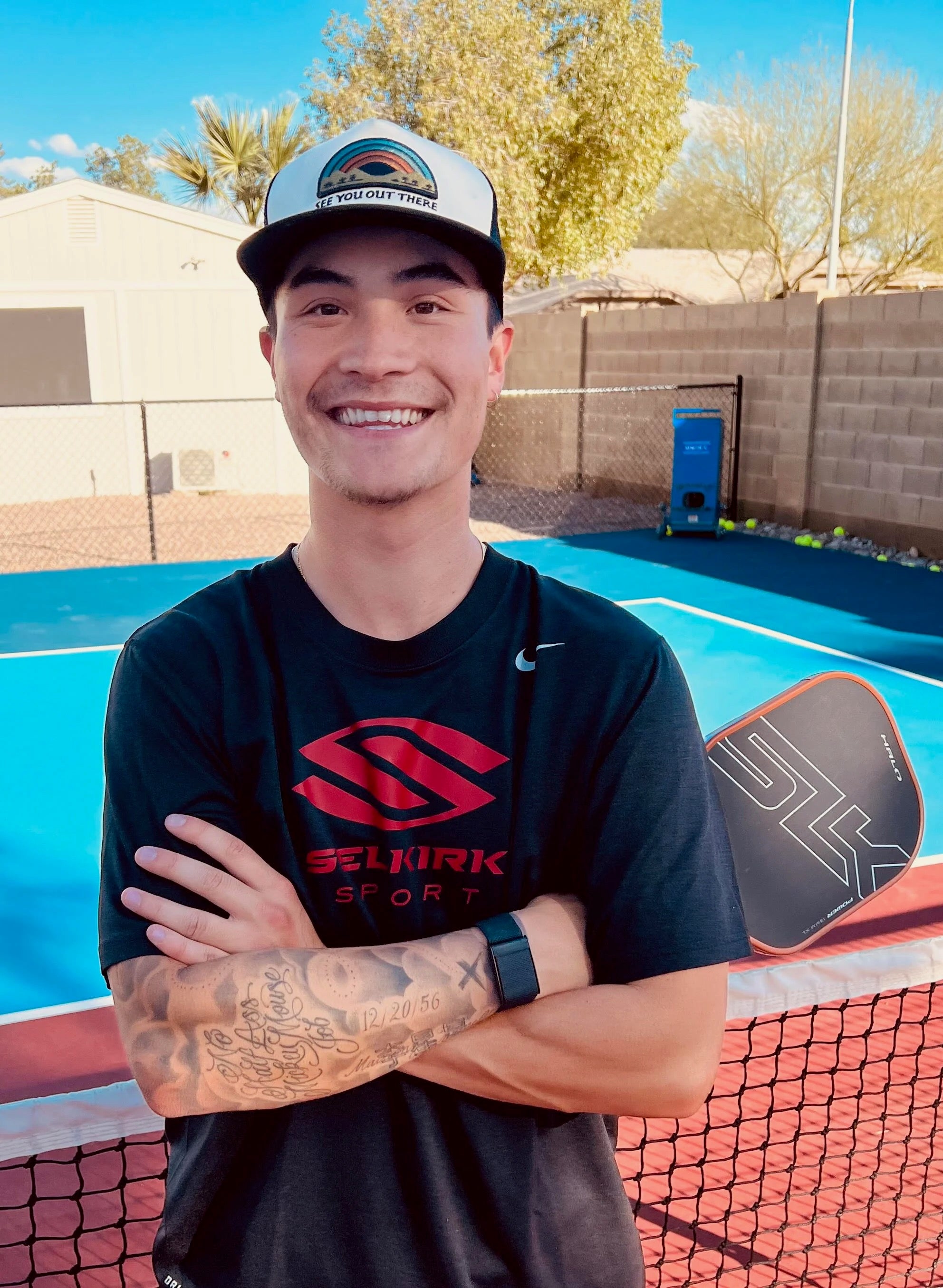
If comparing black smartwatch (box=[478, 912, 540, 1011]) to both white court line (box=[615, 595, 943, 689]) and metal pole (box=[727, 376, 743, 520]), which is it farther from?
metal pole (box=[727, 376, 743, 520])

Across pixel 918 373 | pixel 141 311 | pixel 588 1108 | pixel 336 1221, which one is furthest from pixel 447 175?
pixel 141 311

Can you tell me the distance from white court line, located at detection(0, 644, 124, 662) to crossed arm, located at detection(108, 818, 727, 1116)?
322 inches

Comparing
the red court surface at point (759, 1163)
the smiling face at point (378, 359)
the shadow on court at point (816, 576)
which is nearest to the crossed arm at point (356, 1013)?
the smiling face at point (378, 359)

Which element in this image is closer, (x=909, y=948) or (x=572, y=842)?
(x=572, y=842)

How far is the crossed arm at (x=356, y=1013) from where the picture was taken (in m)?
1.51

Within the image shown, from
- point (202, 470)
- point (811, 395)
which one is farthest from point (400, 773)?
point (202, 470)

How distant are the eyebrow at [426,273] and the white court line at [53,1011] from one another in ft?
11.2

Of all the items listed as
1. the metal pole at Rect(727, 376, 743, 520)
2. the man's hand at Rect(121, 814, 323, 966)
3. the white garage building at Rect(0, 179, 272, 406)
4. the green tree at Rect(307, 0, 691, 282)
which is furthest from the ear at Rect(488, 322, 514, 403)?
the green tree at Rect(307, 0, 691, 282)

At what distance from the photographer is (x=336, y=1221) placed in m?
1.55

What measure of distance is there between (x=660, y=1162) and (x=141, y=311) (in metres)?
16.8

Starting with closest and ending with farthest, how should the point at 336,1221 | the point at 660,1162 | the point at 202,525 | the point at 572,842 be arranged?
the point at 336,1221, the point at 572,842, the point at 660,1162, the point at 202,525

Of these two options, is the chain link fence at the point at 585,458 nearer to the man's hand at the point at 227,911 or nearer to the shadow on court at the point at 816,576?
the shadow on court at the point at 816,576

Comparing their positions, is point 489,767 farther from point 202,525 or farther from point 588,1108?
point 202,525

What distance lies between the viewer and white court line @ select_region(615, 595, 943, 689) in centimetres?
880
